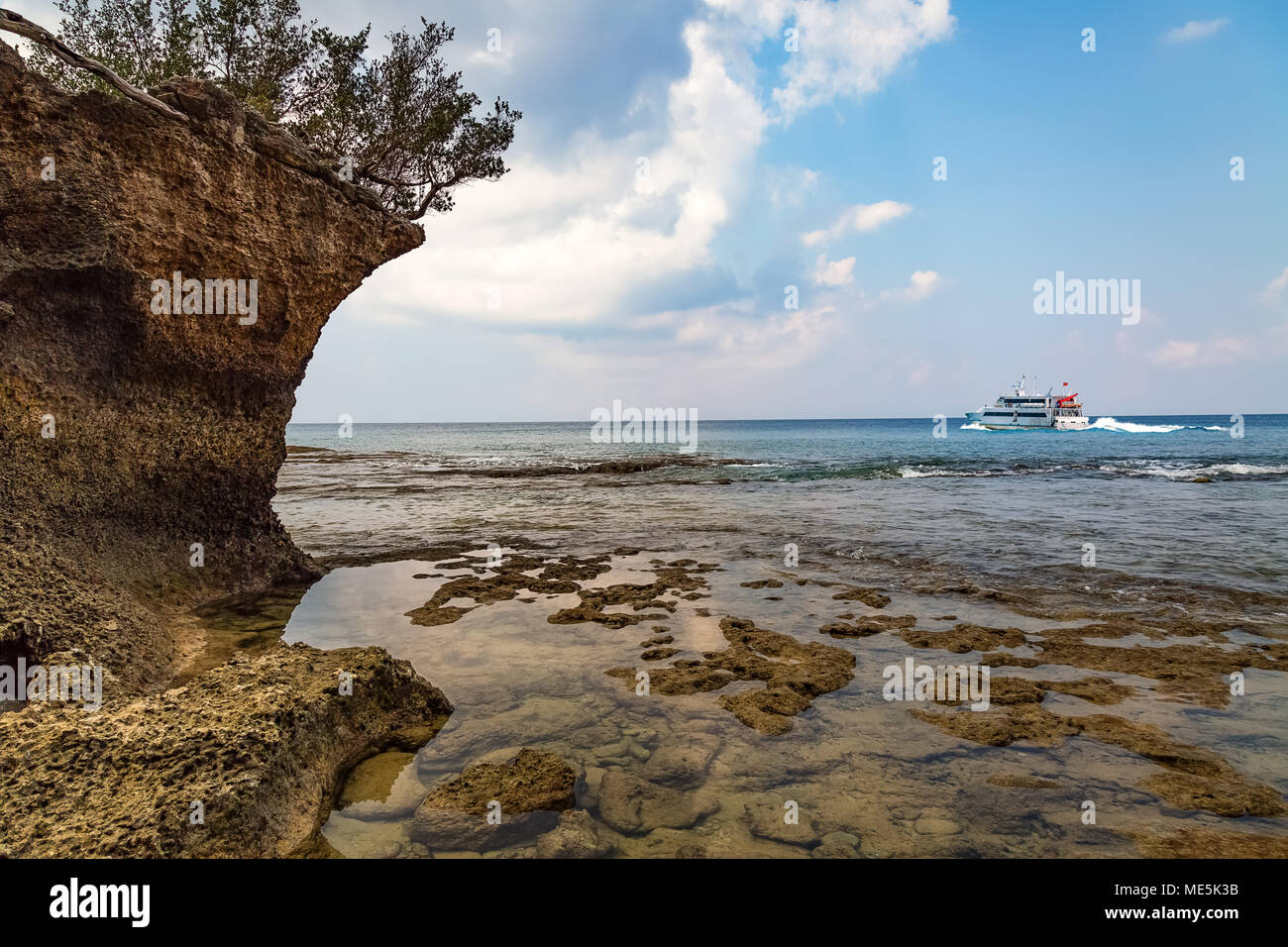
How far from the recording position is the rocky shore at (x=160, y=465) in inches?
132

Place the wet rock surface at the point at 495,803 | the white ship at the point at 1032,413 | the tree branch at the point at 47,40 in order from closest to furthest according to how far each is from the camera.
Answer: the wet rock surface at the point at 495,803 → the tree branch at the point at 47,40 → the white ship at the point at 1032,413

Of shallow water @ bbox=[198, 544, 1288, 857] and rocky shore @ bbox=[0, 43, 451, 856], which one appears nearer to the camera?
rocky shore @ bbox=[0, 43, 451, 856]

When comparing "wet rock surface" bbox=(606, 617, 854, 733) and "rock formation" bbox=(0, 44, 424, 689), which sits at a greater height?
"rock formation" bbox=(0, 44, 424, 689)

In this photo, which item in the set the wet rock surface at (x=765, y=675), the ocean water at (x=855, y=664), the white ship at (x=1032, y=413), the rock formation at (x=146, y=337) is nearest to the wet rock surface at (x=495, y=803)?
the ocean water at (x=855, y=664)

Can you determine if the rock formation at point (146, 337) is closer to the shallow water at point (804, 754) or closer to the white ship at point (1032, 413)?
the shallow water at point (804, 754)

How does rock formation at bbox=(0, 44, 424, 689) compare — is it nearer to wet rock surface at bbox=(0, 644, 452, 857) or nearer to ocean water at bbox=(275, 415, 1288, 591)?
wet rock surface at bbox=(0, 644, 452, 857)

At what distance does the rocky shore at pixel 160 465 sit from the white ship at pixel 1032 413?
91192 mm

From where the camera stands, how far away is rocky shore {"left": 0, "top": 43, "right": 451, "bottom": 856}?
3.36 m

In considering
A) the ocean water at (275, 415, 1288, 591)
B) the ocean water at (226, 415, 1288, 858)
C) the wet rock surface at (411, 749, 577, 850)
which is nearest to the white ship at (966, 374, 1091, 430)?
the ocean water at (275, 415, 1288, 591)

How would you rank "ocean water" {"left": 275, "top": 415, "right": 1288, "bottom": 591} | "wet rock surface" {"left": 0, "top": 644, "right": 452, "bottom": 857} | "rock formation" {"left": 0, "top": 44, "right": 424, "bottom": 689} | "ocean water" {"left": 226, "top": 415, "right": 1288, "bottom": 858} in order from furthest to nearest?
"ocean water" {"left": 275, "top": 415, "right": 1288, "bottom": 591} < "rock formation" {"left": 0, "top": 44, "right": 424, "bottom": 689} < "ocean water" {"left": 226, "top": 415, "right": 1288, "bottom": 858} < "wet rock surface" {"left": 0, "top": 644, "right": 452, "bottom": 857}

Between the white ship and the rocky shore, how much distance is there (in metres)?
91.2

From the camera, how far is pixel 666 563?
448 inches

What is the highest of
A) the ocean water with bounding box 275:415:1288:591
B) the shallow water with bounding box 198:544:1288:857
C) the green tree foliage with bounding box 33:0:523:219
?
the green tree foliage with bounding box 33:0:523:219
